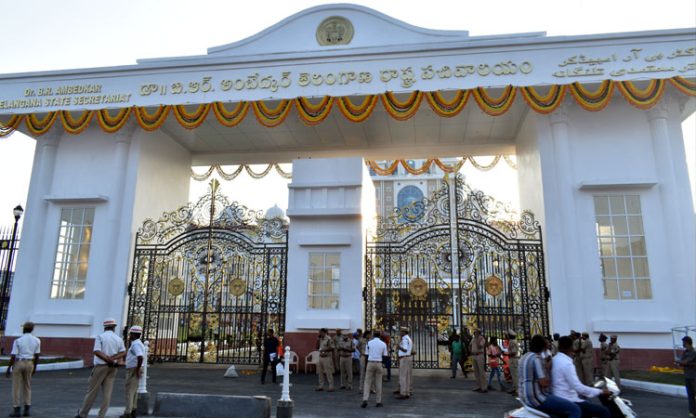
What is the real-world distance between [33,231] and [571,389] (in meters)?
13.3

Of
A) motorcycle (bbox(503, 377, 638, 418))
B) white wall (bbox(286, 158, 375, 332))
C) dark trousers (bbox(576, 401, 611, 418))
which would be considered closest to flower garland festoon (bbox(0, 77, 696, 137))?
white wall (bbox(286, 158, 375, 332))

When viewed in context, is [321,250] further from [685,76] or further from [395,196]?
[395,196]

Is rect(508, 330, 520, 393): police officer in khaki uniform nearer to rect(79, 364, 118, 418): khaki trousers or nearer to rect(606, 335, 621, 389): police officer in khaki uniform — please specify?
rect(606, 335, 621, 389): police officer in khaki uniform

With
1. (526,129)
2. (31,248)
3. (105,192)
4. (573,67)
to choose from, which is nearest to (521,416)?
(573,67)

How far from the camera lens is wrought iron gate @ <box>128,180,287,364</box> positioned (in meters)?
12.5

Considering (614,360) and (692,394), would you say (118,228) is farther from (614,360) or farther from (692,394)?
(692,394)

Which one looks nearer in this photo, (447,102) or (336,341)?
(336,341)

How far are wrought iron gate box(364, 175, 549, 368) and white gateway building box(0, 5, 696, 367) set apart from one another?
0.18 feet

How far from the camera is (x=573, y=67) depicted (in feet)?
37.2

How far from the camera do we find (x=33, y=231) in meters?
12.9

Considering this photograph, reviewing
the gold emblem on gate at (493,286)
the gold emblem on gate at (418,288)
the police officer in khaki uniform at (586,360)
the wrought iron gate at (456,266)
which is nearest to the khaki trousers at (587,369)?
the police officer in khaki uniform at (586,360)

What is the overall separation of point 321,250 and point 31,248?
7.59 metres

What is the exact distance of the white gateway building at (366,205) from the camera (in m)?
11.0

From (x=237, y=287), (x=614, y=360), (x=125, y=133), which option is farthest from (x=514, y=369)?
(x=125, y=133)
